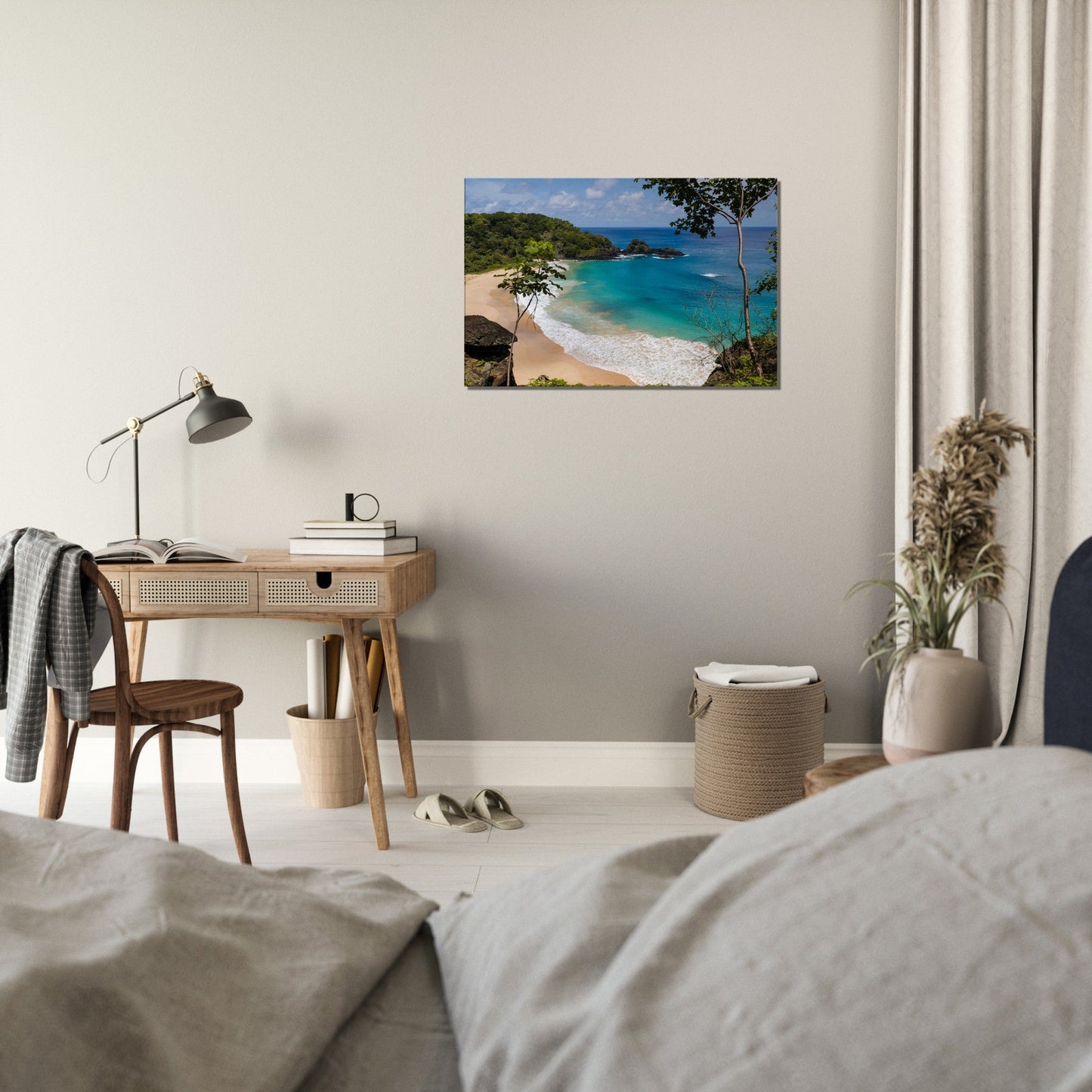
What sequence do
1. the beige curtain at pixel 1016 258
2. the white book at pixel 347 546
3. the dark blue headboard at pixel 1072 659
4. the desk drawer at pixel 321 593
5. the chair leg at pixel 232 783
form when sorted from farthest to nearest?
the beige curtain at pixel 1016 258 < the white book at pixel 347 546 < the desk drawer at pixel 321 593 < the chair leg at pixel 232 783 < the dark blue headboard at pixel 1072 659

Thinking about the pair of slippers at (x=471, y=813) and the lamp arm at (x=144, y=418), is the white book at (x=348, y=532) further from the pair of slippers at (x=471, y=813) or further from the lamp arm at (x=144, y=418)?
the pair of slippers at (x=471, y=813)

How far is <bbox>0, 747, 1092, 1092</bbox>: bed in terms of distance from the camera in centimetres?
50

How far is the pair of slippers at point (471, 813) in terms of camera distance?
2.66 meters

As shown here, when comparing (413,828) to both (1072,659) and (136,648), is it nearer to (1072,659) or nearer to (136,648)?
(136,648)

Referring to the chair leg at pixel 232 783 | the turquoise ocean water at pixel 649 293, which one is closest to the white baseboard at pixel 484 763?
the chair leg at pixel 232 783

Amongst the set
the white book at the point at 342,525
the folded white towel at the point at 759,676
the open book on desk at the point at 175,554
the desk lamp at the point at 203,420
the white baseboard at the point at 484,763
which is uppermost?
the desk lamp at the point at 203,420

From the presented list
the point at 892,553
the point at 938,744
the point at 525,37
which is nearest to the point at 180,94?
the point at 525,37

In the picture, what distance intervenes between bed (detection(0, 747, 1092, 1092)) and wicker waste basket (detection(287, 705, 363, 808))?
1.97 m

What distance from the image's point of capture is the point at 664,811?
2.81 metres

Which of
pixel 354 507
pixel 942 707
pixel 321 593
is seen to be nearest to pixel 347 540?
pixel 321 593

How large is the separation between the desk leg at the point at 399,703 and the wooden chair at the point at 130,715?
1.59ft

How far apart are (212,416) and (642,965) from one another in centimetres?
247

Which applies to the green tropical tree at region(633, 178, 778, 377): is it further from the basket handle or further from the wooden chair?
the wooden chair

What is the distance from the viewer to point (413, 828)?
2674 mm
